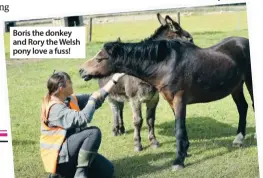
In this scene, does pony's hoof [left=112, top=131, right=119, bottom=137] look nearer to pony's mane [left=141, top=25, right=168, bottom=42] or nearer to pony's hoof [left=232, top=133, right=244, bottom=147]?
pony's mane [left=141, top=25, right=168, bottom=42]

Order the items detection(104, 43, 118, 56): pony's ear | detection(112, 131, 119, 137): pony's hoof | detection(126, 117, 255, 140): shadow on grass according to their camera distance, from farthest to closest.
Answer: detection(112, 131, 119, 137): pony's hoof
detection(126, 117, 255, 140): shadow on grass
detection(104, 43, 118, 56): pony's ear

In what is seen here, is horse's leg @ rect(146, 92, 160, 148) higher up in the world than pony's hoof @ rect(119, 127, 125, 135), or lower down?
higher up

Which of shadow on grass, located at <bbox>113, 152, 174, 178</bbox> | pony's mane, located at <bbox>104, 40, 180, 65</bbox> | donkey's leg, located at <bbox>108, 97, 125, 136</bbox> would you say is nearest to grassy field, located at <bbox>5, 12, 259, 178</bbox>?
shadow on grass, located at <bbox>113, 152, 174, 178</bbox>

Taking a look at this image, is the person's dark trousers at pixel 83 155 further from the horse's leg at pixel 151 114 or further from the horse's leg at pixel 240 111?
the horse's leg at pixel 240 111

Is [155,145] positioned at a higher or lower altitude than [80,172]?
higher

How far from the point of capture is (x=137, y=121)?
16.2 feet

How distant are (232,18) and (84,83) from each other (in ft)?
5.04

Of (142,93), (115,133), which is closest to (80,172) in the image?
(115,133)

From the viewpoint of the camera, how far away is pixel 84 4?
454 cm

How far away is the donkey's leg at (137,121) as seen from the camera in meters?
4.81

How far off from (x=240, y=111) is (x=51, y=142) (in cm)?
183

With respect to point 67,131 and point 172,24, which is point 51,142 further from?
point 172,24
